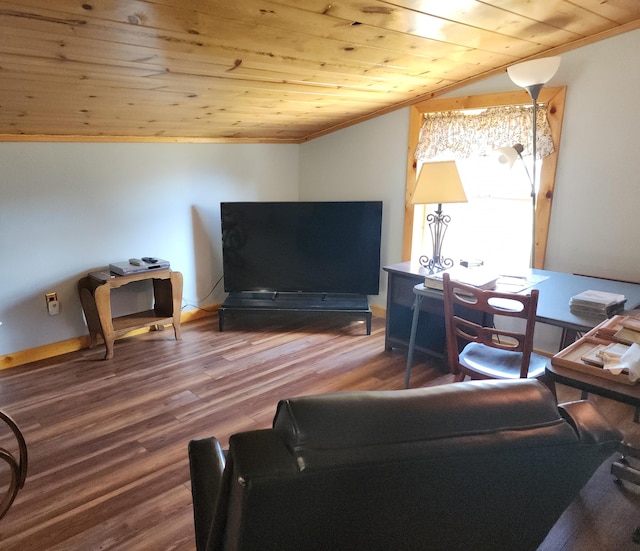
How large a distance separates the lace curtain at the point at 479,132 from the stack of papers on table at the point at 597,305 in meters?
1.34

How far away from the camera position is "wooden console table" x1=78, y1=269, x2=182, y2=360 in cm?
323

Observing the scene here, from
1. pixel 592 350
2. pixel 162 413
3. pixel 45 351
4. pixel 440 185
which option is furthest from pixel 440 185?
pixel 45 351

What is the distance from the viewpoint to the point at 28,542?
5.76ft

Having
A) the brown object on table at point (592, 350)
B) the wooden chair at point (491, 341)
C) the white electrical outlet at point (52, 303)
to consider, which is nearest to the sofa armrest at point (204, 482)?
the brown object on table at point (592, 350)

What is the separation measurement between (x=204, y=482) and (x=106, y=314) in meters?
2.36

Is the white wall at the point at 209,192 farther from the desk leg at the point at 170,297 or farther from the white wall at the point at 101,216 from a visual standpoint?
the desk leg at the point at 170,297

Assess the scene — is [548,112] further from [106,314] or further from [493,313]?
[106,314]

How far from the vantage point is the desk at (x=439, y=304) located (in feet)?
6.72

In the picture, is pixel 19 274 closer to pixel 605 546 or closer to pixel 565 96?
pixel 605 546

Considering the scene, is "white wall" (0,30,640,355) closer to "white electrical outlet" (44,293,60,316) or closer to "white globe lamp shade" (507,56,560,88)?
"white electrical outlet" (44,293,60,316)

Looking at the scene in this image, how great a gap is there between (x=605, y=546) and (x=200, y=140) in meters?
3.69

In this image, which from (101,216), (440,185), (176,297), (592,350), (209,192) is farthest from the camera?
(209,192)

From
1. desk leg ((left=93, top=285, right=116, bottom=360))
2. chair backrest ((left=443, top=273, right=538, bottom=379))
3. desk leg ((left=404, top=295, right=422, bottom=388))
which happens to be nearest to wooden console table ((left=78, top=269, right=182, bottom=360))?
desk leg ((left=93, top=285, right=116, bottom=360))

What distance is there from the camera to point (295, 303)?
398 cm
